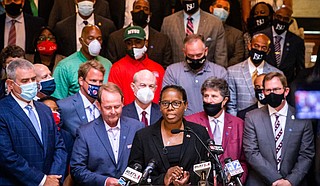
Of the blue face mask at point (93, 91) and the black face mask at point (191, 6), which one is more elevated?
the black face mask at point (191, 6)

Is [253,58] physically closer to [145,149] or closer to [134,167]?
[145,149]

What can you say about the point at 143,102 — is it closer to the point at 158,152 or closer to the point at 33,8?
the point at 158,152

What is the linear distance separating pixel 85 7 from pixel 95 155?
2.38 m

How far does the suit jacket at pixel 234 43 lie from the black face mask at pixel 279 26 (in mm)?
443

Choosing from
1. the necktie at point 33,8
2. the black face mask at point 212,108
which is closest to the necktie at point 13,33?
the necktie at point 33,8

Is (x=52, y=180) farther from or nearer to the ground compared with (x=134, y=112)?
nearer to the ground

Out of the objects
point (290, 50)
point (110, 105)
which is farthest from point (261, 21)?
point (110, 105)

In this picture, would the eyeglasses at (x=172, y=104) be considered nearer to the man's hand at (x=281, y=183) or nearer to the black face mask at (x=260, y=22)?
the man's hand at (x=281, y=183)

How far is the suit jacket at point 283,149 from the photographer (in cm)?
529

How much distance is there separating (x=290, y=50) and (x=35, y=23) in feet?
9.02

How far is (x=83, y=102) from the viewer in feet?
17.7

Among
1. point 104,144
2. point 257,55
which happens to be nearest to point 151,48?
point 257,55

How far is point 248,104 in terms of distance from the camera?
6.05 m

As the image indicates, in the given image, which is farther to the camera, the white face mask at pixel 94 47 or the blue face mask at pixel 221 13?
the blue face mask at pixel 221 13
